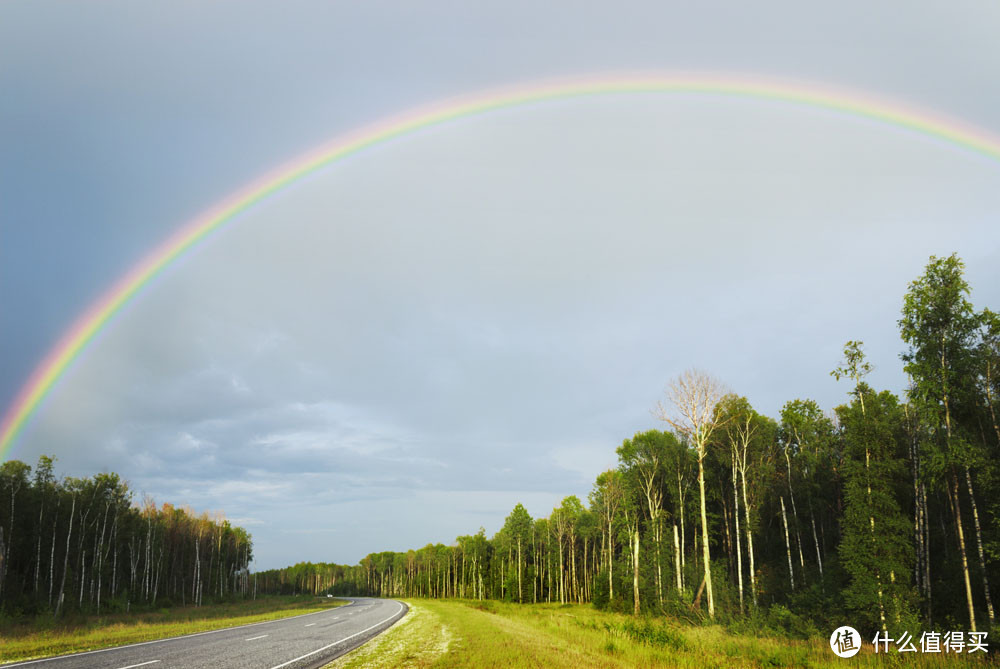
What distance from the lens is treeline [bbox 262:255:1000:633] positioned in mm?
27312

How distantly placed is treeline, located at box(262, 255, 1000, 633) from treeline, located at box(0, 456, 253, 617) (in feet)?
172

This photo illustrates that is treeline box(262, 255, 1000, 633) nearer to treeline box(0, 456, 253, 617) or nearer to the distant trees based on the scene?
the distant trees

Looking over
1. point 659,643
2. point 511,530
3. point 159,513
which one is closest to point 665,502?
point 511,530

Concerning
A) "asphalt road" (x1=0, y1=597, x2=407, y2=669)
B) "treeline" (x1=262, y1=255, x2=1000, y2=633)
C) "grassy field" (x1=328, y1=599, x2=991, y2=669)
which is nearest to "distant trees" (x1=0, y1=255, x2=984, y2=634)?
"treeline" (x1=262, y1=255, x2=1000, y2=633)

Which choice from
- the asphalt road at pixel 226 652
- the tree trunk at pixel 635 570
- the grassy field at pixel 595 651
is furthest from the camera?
the tree trunk at pixel 635 570

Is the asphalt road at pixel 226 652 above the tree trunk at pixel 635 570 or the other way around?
above

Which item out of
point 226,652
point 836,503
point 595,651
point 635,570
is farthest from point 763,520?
point 226,652

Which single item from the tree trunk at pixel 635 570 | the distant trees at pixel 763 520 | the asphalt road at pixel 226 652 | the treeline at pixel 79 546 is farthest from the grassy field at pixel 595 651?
the treeline at pixel 79 546

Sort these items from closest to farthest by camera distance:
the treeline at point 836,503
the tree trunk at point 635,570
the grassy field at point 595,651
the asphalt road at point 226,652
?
the asphalt road at point 226,652 → the grassy field at point 595,651 → the treeline at point 836,503 → the tree trunk at point 635,570

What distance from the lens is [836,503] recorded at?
50.0m

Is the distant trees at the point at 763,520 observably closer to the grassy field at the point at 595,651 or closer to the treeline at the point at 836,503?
the treeline at the point at 836,503

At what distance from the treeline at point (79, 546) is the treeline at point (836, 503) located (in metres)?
52.4

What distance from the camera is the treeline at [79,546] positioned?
4925cm

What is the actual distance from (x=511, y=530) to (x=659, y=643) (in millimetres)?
70400
